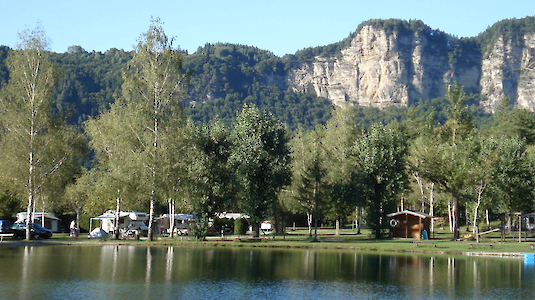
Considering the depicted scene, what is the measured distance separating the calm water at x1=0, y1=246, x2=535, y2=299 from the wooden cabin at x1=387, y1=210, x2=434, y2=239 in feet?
70.0

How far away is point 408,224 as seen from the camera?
201 feet

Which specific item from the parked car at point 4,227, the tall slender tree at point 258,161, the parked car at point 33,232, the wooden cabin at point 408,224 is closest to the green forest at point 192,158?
the tall slender tree at point 258,161

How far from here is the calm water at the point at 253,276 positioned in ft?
72.8

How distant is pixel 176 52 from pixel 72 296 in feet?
126

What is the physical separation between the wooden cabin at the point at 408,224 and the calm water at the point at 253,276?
70.0 feet

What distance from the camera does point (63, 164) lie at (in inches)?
2235

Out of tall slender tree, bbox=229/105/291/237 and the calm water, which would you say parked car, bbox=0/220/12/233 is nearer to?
the calm water

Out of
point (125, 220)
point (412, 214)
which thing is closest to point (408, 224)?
point (412, 214)

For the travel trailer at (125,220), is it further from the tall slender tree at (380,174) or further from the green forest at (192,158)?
the tall slender tree at (380,174)

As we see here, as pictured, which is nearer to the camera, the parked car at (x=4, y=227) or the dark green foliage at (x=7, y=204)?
the parked car at (x=4, y=227)

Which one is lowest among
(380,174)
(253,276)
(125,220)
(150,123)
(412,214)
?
(253,276)

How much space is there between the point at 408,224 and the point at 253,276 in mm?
37946

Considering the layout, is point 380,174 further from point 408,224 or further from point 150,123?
point 150,123

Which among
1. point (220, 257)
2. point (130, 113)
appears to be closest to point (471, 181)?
point (220, 257)
